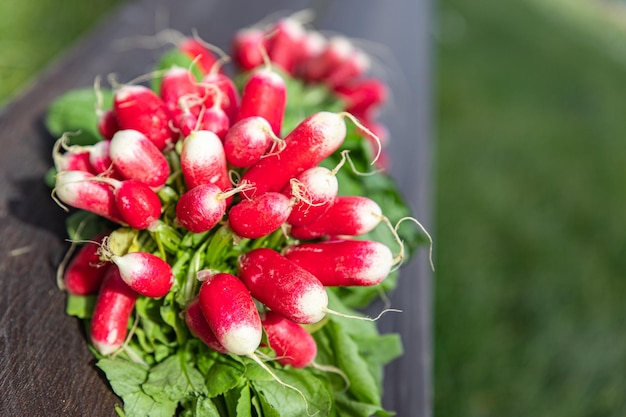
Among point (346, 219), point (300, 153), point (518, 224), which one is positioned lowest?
point (518, 224)

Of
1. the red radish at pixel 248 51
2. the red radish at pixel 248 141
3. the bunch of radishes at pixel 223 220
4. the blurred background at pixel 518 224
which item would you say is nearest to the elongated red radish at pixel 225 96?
the bunch of radishes at pixel 223 220

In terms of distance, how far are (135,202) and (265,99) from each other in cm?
29

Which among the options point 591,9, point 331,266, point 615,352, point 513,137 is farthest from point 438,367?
point 591,9

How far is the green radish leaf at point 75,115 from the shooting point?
4.39 feet

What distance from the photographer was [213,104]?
3.62ft

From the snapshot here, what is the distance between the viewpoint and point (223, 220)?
97 centimetres

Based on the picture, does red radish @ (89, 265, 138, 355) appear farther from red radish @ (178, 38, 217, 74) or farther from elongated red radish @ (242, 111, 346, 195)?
red radish @ (178, 38, 217, 74)

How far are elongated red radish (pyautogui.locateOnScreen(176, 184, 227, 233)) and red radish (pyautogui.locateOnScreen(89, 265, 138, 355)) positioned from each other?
161 millimetres

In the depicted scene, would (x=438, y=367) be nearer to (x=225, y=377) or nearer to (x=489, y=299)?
(x=489, y=299)

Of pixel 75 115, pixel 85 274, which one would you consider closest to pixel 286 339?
pixel 85 274

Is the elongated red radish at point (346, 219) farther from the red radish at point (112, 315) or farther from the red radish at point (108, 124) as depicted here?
the red radish at point (108, 124)

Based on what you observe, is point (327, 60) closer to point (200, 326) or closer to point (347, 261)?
point (347, 261)

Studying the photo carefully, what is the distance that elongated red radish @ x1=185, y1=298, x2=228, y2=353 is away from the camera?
0.93 meters

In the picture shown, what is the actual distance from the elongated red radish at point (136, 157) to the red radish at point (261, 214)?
144 mm
